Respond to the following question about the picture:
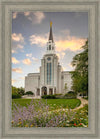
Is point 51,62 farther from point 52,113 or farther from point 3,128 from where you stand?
point 3,128

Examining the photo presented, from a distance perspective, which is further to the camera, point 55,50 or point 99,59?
point 55,50

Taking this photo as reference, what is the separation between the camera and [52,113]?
52.9 inches

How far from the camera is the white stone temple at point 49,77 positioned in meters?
1.37

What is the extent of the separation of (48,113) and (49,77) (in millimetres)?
426

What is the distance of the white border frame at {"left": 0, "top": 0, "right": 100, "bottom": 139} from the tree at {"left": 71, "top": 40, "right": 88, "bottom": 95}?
0.09m

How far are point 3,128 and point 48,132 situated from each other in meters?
0.49

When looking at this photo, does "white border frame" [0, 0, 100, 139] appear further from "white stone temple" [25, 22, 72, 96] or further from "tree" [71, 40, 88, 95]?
"white stone temple" [25, 22, 72, 96]

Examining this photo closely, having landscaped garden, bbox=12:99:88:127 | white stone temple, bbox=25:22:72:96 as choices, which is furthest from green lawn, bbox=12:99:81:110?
white stone temple, bbox=25:22:72:96

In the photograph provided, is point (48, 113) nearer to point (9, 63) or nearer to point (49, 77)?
point (49, 77)

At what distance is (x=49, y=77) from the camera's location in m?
1.41

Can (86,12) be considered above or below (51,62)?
above

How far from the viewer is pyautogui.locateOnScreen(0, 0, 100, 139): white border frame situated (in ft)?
4.03

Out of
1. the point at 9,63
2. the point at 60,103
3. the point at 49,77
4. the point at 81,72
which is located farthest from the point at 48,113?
the point at 9,63

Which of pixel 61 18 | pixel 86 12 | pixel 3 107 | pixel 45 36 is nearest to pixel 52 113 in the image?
pixel 3 107
